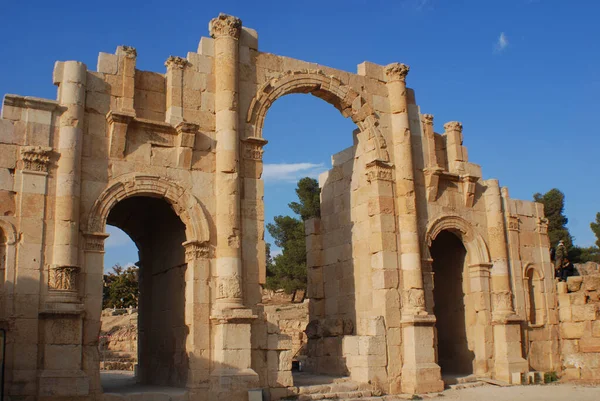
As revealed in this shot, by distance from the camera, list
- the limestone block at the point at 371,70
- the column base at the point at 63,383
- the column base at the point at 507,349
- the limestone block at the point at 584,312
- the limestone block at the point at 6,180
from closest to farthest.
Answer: the column base at the point at 63,383
the limestone block at the point at 6,180
the limestone block at the point at 371,70
the column base at the point at 507,349
the limestone block at the point at 584,312

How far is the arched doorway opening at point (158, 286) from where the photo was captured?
13.7 metres

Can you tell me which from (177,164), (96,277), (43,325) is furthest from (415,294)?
→ (43,325)

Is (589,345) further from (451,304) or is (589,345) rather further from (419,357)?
(419,357)

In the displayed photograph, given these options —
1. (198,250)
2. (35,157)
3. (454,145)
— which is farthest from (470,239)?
(35,157)

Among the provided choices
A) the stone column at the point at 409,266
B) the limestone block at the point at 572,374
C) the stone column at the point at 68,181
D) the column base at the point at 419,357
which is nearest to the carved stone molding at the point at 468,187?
the stone column at the point at 409,266

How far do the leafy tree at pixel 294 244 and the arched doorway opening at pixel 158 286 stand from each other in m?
21.5

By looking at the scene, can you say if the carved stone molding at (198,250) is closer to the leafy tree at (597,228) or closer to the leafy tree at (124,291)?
the leafy tree at (124,291)

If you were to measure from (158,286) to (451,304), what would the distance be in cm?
810

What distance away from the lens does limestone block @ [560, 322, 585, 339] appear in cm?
1788

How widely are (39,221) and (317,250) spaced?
7967mm

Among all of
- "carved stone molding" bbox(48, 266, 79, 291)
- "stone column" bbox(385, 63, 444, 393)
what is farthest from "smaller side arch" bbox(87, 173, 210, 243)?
"stone column" bbox(385, 63, 444, 393)

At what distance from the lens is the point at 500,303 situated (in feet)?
54.8

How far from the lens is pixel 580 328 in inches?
705

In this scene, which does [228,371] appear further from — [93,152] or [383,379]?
[93,152]
